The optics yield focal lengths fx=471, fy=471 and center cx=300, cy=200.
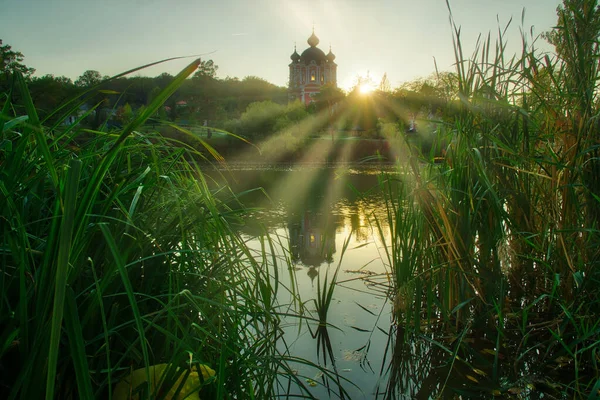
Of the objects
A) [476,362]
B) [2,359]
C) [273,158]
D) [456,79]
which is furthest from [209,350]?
[273,158]

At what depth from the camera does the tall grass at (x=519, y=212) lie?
174 cm

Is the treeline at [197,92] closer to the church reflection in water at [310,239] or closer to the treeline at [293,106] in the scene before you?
the treeline at [293,106]

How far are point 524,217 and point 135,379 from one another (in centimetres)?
161

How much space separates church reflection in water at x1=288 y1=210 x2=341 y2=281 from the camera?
150 inches

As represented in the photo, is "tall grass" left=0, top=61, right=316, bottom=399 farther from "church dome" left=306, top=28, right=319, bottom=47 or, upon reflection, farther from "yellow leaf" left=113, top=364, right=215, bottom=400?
"church dome" left=306, top=28, right=319, bottom=47

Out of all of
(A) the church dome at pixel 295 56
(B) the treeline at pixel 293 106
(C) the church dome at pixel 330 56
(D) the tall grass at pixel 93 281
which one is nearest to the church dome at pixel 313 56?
(C) the church dome at pixel 330 56

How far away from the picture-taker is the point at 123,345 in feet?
4.03

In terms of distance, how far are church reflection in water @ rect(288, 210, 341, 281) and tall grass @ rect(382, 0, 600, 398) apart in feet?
3.97

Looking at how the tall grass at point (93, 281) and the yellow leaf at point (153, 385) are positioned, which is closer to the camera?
the tall grass at point (93, 281)

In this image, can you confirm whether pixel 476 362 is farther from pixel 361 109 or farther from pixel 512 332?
pixel 361 109

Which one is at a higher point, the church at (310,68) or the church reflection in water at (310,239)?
the church at (310,68)

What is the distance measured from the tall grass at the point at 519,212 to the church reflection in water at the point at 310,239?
1209 millimetres

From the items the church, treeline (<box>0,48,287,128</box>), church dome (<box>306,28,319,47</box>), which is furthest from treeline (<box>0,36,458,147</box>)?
church dome (<box>306,28,319,47</box>)

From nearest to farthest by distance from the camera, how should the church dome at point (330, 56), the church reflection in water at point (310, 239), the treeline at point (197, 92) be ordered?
the church reflection in water at point (310, 239) < the treeline at point (197, 92) < the church dome at point (330, 56)
